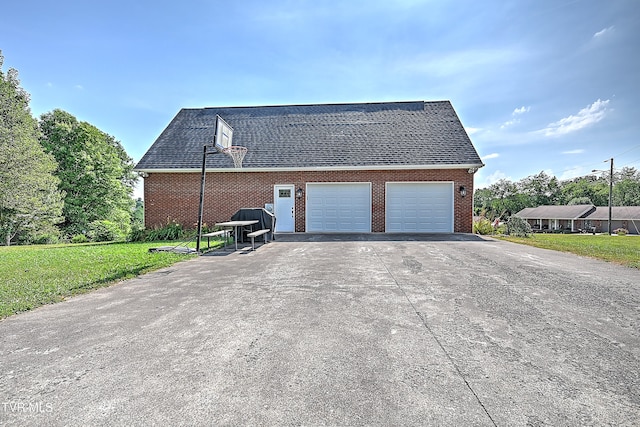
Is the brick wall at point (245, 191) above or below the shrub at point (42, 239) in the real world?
above

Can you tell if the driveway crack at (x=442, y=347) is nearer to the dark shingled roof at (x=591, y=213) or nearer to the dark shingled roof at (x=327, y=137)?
the dark shingled roof at (x=327, y=137)

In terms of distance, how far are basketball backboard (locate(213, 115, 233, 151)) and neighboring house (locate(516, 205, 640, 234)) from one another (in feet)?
187

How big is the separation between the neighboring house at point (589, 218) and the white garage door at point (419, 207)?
47819mm

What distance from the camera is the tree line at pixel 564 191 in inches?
2399

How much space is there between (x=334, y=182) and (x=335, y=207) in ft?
3.77

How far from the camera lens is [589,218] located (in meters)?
47.0

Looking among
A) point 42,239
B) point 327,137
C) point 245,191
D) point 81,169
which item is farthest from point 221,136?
point 81,169

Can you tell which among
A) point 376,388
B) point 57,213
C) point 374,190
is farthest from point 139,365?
point 57,213

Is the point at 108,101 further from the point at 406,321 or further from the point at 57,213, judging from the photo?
the point at 406,321

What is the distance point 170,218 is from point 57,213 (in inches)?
536

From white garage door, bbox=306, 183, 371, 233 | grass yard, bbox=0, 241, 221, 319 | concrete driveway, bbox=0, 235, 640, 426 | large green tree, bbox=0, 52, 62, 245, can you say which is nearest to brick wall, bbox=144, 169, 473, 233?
white garage door, bbox=306, 183, 371, 233

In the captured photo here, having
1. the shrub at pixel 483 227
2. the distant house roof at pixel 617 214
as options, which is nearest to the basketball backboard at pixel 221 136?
the shrub at pixel 483 227

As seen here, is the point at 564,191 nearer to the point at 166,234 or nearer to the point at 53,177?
the point at 166,234

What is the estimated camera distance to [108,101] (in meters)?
16.2
